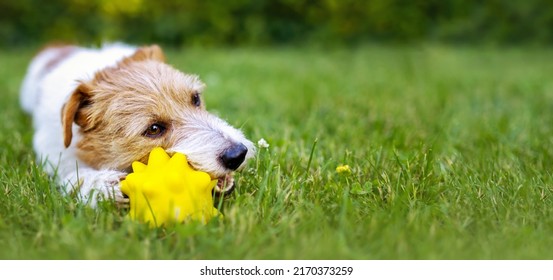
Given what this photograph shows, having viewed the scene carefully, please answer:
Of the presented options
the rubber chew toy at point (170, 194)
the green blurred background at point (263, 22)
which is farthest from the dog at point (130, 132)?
the green blurred background at point (263, 22)

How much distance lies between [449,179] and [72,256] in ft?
6.19

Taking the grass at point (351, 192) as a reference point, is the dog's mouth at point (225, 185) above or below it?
above

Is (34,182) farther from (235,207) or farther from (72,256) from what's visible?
(235,207)

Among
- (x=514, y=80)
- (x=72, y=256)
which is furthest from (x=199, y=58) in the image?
(x=72, y=256)

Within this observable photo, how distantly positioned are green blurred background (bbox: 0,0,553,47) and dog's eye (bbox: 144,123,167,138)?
9.54 meters

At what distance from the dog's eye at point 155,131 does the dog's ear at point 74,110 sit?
1.45 ft

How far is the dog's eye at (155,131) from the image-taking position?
10.2 feet

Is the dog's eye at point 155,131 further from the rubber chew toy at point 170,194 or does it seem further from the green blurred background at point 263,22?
the green blurred background at point 263,22

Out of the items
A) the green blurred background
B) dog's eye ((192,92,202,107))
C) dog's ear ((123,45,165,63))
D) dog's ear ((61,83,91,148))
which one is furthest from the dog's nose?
the green blurred background

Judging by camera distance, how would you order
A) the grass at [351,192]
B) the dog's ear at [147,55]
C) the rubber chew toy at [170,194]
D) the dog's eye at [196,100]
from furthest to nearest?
the dog's ear at [147,55]
the dog's eye at [196,100]
the rubber chew toy at [170,194]
the grass at [351,192]

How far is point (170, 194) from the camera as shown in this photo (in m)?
2.59

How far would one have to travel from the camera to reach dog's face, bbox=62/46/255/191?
2.91m

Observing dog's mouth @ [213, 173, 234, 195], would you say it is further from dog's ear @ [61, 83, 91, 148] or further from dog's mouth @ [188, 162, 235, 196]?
dog's ear @ [61, 83, 91, 148]

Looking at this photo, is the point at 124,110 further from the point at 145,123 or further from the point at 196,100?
the point at 196,100
